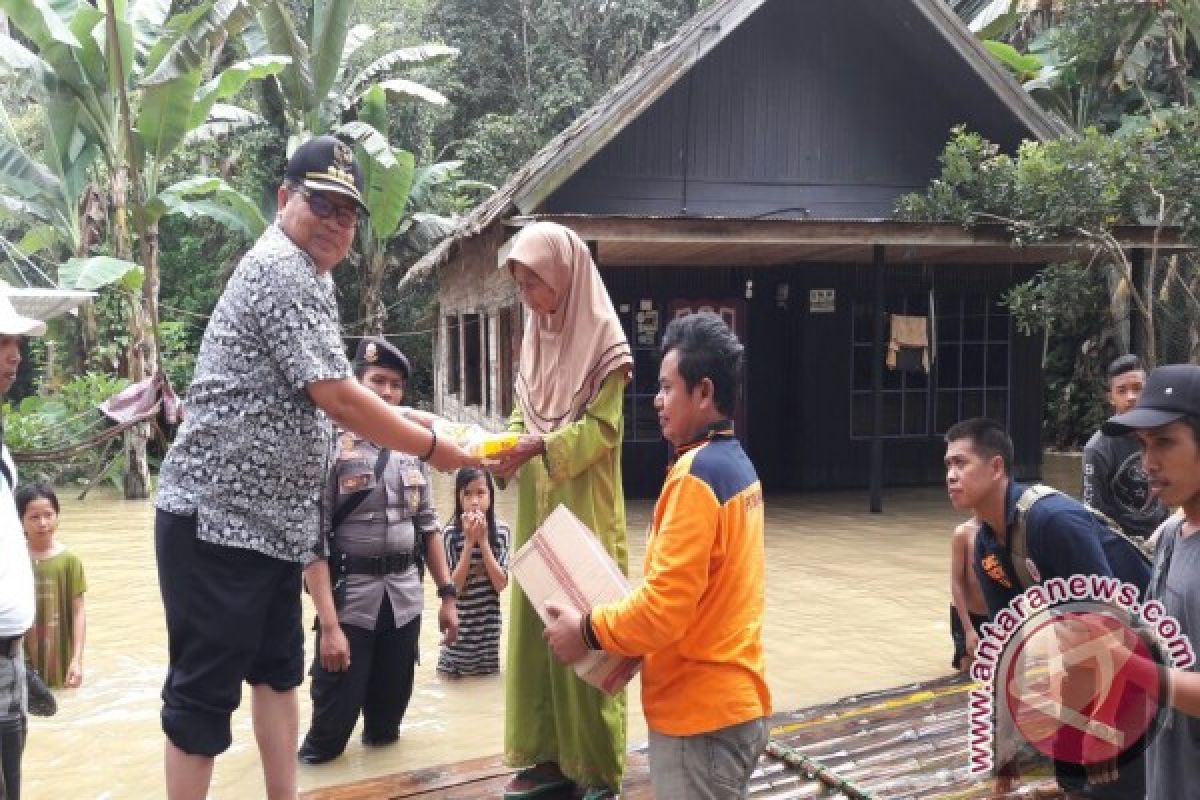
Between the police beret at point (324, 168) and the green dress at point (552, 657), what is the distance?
97 centimetres

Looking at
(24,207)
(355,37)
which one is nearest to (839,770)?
(24,207)

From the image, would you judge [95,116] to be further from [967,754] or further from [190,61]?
[967,754]

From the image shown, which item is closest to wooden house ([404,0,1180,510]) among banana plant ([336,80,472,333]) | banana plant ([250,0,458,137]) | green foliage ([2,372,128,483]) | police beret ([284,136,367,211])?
banana plant ([336,80,472,333])

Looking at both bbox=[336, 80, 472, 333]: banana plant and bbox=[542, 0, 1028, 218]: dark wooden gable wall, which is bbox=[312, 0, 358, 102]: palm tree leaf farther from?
bbox=[542, 0, 1028, 218]: dark wooden gable wall

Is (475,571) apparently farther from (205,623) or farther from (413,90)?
(413,90)

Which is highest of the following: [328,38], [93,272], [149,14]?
[328,38]

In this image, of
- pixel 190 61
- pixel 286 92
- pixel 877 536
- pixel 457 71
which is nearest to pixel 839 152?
pixel 877 536

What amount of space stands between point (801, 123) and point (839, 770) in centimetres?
881

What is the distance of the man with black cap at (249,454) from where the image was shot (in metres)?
2.61

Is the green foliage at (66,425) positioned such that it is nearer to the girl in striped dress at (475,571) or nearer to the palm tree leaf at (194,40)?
the palm tree leaf at (194,40)

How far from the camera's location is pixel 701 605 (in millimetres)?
2395

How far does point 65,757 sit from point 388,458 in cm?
211

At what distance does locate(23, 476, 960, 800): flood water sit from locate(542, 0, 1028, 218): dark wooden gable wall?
3408 mm

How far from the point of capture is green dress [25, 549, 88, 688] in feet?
15.5
